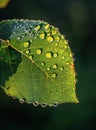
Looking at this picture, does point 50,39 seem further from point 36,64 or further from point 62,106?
point 62,106

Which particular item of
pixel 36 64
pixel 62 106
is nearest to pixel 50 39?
pixel 36 64

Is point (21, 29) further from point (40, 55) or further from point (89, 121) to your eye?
point (89, 121)

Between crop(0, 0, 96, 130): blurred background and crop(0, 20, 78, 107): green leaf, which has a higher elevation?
crop(0, 20, 78, 107): green leaf

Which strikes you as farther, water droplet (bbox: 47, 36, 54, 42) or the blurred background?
the blurred background

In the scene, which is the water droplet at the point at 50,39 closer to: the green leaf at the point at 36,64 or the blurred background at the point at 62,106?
the green leaf at the point at 36,64

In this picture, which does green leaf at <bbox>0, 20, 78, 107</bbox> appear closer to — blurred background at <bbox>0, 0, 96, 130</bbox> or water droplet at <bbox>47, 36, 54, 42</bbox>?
water droplet at <bbox>47, 36, 54, 42</bbox>

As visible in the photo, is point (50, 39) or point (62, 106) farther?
point (62, 106)

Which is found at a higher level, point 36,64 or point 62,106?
point 36,64

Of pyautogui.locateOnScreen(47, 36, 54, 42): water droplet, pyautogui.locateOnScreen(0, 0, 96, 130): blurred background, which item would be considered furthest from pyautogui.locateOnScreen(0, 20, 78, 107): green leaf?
pyautogui.locateOnScreen(0, 0, 96, 130): blurred background

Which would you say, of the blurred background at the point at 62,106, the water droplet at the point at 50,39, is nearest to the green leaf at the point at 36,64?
A: the water droplet at the point at 50,39
